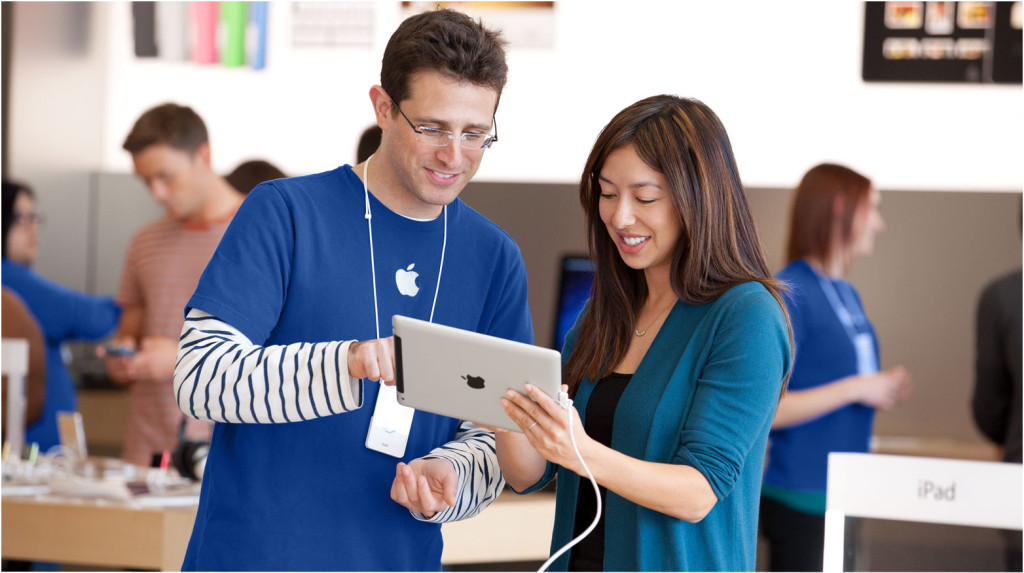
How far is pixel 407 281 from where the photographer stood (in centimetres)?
156

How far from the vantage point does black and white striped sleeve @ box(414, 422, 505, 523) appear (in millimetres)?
1553

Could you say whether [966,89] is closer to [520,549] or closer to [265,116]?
[520,549]

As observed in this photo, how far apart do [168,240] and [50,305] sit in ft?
1.72

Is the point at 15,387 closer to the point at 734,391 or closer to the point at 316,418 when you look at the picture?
the point at 316,418

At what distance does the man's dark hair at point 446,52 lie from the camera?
1.50 m

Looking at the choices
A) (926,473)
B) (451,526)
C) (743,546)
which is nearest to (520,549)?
(451,526)

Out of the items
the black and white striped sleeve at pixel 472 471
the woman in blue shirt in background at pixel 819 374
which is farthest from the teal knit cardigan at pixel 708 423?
the woman in blue shirt in background at pixel 819 374

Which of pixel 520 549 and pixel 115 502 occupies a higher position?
pixel 115 502

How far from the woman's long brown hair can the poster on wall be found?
3.16 m

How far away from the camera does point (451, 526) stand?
2.93 metres

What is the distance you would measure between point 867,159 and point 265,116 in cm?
277

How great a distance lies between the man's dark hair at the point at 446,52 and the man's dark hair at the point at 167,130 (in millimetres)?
2190

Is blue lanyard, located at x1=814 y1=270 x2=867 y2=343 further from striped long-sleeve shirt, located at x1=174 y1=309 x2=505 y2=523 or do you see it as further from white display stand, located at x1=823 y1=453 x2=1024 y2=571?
striped long-sleeve shirt, located at x1=174 y1=309 x2=505 y2=523

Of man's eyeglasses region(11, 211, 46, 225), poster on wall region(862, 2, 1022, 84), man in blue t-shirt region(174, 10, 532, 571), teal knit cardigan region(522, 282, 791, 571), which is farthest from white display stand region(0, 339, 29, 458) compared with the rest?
poster on wall region(862, 2, 1022, 84)
